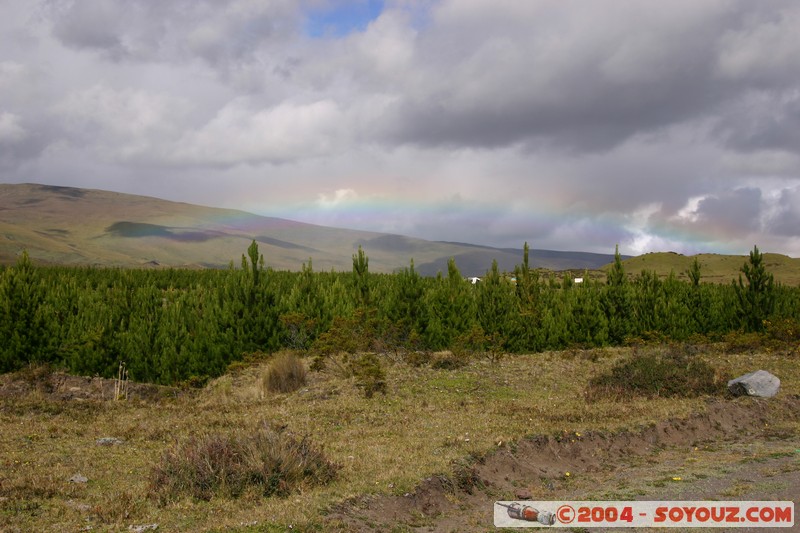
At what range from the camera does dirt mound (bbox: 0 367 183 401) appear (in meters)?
19.4

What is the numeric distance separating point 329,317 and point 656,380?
11926 millimetres


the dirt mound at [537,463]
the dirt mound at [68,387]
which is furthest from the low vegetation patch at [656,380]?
the dirt mound at [68,387]

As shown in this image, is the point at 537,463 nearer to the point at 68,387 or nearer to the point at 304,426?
the point at 304,426

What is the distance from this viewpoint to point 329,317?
24219 millimetres

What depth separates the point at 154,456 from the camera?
35.8 ft

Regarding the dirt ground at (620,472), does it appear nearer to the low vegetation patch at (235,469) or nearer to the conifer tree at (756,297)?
the low vegetation patch at (235,469)

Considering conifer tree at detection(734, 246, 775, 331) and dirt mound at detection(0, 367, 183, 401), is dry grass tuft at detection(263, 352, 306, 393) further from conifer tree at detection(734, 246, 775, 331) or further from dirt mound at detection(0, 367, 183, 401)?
conifer tree at detection(734, 246, 775, 331)

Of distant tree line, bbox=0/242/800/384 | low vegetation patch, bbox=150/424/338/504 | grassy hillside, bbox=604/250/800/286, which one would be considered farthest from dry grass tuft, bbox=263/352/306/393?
grassy hillside, bbox=604/250/800/286

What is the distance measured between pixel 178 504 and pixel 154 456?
319 centimetres

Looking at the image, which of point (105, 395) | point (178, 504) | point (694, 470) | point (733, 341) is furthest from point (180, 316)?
point (733, 341)

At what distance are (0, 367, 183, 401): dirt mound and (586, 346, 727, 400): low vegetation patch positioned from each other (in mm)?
12591

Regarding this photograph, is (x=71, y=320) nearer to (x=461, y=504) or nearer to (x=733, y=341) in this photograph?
(x=461, y=504)

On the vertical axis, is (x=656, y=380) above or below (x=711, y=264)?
below

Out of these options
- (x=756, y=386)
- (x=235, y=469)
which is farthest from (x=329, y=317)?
(x=235, y=469)
